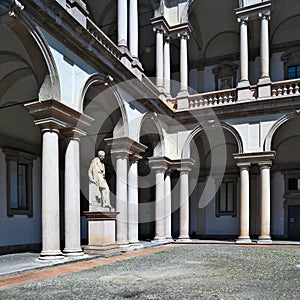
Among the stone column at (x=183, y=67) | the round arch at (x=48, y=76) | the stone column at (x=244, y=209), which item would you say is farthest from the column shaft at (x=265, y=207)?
the round arch at (x=48, y=76)

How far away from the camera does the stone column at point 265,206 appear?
54.3 ft

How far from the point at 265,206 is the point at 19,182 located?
35.6 ft

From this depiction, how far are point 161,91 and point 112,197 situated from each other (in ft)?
21.9

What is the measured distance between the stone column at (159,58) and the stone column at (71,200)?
29.2 feet

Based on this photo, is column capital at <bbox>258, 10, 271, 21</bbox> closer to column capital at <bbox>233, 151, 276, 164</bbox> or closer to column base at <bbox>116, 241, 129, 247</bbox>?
column capital at <bbox>233, 151, 276, 164</bbox>

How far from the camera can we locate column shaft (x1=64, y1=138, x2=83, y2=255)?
10352 mm

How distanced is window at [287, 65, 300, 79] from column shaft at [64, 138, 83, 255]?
14782 millimetres

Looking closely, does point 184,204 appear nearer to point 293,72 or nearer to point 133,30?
point 133,30

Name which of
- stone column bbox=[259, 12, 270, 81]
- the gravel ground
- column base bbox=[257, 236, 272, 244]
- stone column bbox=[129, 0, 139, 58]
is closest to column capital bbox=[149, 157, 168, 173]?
stone column bbox=[129, 0, 139, 58]

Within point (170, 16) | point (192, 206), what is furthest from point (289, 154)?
point (170, 16)

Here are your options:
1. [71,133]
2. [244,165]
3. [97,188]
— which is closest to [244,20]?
[244,165]

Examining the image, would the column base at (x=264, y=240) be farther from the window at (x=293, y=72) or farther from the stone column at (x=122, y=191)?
the window at (x=293, y=72)

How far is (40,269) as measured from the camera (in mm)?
8898

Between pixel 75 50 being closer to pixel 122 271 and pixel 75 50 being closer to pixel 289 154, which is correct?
pixel 122 271
